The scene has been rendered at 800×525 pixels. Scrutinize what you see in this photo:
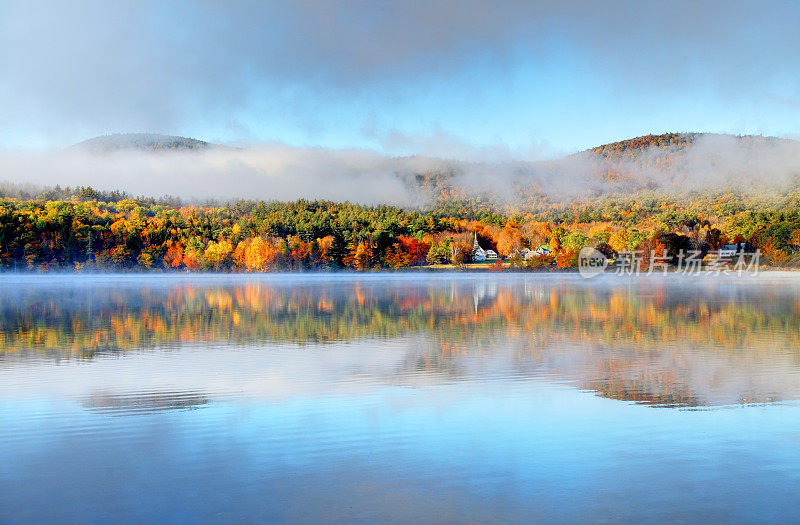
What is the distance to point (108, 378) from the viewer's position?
9.89 metres

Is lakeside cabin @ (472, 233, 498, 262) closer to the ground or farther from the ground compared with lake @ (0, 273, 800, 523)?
closer to the ground

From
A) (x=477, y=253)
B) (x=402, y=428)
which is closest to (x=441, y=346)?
(x=402, y=428)

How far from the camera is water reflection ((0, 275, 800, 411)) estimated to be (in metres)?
9.12

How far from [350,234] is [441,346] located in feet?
243

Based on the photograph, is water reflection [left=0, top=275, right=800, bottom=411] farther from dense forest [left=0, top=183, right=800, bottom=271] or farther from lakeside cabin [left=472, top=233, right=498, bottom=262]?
lakeside cabin [left=472, top=233, right=498, bottom=262]

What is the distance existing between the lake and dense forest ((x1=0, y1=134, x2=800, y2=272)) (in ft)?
223

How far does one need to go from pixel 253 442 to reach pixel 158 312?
16.8m

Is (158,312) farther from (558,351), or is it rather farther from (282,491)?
(282,491)

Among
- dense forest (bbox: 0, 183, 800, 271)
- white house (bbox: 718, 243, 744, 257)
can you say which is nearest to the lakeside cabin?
dense forest (bbox: 0, 183, 800, 271)

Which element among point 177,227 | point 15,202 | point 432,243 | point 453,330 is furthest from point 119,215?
point 453,330

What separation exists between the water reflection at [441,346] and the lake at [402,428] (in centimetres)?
8

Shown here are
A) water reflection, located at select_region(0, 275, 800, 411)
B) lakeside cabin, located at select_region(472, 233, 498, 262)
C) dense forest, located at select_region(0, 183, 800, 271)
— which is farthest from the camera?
lakeside cabin, located at select_region(472, 233, 498, 262)

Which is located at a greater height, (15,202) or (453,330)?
(15,202)

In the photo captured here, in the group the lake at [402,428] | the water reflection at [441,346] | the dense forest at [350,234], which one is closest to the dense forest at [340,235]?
the dense forest at [350,234]
